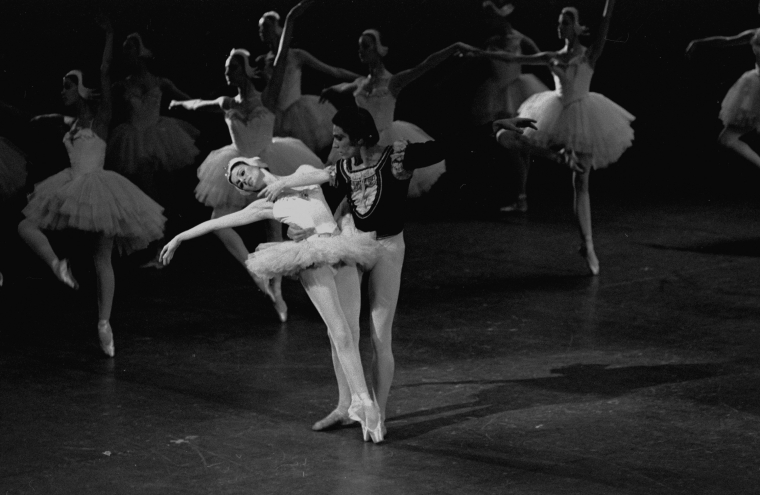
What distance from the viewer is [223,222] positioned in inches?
159

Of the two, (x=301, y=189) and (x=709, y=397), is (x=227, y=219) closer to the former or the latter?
(x=301, y=189)

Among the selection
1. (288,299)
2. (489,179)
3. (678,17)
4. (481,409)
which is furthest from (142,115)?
(678,17)

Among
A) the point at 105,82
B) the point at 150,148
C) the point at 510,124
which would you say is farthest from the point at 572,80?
the point at 510,124

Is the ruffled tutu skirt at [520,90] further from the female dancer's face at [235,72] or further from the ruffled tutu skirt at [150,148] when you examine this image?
the female dancer's face at [235,72]

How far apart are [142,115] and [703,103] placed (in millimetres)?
5368

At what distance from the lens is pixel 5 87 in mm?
8281

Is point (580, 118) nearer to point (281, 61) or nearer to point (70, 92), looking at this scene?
point (281, 61)

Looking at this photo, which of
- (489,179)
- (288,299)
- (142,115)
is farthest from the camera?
(489,179)

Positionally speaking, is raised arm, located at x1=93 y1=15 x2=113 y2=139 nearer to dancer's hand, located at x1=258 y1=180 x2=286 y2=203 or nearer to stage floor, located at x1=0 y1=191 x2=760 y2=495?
stage floor, located at x1=0 y1=191 x2=760 y2=495

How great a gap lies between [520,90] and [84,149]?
4.27 metres

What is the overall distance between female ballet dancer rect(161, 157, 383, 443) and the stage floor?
0.68 feet

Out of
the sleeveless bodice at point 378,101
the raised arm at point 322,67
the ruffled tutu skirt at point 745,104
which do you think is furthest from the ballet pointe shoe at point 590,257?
the raised arm at point 322,67

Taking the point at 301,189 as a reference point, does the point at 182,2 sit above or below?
above

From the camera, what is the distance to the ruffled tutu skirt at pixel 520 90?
8.87 meters
